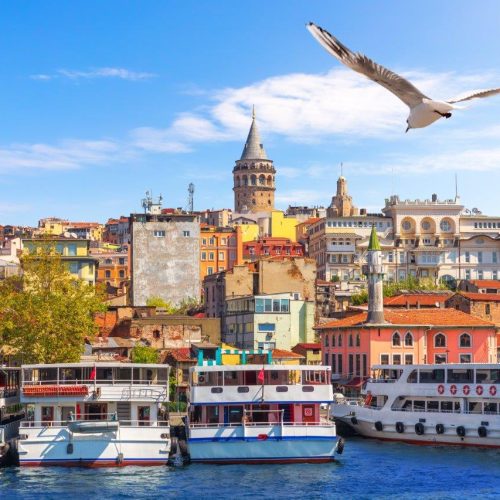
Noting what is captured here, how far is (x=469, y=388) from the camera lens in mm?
43531

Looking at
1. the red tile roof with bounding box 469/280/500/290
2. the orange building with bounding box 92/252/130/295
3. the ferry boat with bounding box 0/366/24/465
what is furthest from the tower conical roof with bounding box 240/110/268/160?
the ferry boat with bounding box 0/366/24/465

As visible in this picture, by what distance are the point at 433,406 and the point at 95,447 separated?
52.0ft

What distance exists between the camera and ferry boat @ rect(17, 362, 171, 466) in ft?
115

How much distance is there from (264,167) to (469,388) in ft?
487

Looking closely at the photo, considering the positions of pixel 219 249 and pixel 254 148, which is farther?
pixel 254 148

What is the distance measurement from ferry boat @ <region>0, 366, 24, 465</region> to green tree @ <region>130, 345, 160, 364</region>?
32.6 feet

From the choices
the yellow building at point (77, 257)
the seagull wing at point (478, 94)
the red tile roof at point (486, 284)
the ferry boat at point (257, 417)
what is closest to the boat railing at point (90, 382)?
the ferry boat at point (257, 417)

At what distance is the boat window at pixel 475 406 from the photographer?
43.7m

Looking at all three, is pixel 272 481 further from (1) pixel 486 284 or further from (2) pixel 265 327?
(1) pixel 486 284

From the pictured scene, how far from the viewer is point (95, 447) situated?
3512cm

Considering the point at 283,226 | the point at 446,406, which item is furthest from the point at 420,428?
the point at 283,226

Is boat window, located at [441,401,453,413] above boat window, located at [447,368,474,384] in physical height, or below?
below

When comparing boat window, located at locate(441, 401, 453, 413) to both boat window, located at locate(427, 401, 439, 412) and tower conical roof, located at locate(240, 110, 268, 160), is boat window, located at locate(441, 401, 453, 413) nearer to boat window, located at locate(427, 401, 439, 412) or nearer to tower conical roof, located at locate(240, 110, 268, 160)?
boat window, located at locate(427, 401, 439, 412)

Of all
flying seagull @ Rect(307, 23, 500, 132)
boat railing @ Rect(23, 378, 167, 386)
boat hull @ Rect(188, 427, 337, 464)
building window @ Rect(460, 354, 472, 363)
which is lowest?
boat hull @ Rect(188, 427, 337, 464)
